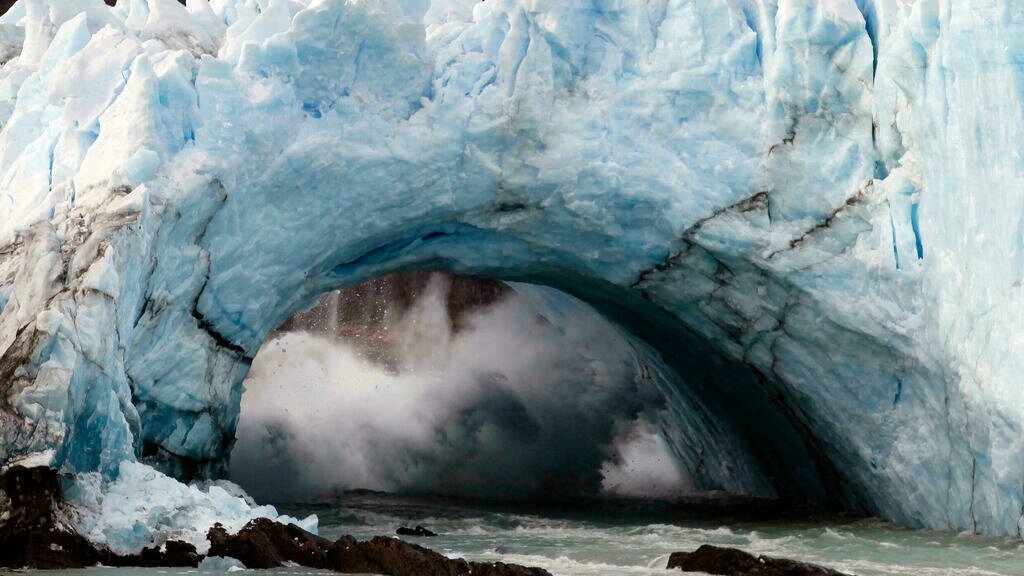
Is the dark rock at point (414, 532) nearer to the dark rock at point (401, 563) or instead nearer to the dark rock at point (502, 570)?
the dark rock at point (401, 563)

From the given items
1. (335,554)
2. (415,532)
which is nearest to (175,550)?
(335,554)

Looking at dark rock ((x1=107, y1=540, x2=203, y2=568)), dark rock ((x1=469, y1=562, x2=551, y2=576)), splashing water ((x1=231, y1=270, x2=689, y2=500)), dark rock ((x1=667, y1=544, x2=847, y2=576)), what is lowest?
dark rock ((x1=107, y1=540, x2=203, y2=568))

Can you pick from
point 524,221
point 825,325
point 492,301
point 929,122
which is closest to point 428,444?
point 492,301

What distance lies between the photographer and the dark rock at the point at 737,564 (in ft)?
22.7

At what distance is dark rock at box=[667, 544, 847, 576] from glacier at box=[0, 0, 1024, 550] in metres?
2.30

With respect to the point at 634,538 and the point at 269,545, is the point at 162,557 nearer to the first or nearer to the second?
the point at 269,545

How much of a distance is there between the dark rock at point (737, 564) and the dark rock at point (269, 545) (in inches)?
79.3

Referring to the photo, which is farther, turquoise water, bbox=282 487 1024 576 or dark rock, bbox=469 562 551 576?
turquoise water, bbox=282 487 1024 576

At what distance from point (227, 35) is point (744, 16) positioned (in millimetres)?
3809

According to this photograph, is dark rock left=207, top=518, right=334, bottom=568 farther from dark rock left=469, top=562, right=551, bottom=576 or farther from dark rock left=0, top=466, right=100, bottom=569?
dark rock left=469, top=562, right=551, bottom=576

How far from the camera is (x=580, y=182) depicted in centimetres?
1015

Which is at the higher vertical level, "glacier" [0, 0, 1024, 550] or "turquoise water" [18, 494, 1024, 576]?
"glacier" [0, 0, 1024, 550]

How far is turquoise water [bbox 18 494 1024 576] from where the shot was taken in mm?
7902

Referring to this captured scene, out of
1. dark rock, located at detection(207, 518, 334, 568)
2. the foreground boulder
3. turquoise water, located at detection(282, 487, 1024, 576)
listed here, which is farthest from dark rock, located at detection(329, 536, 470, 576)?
turquoise water, located at detection(282, 487, 1024, 576)
